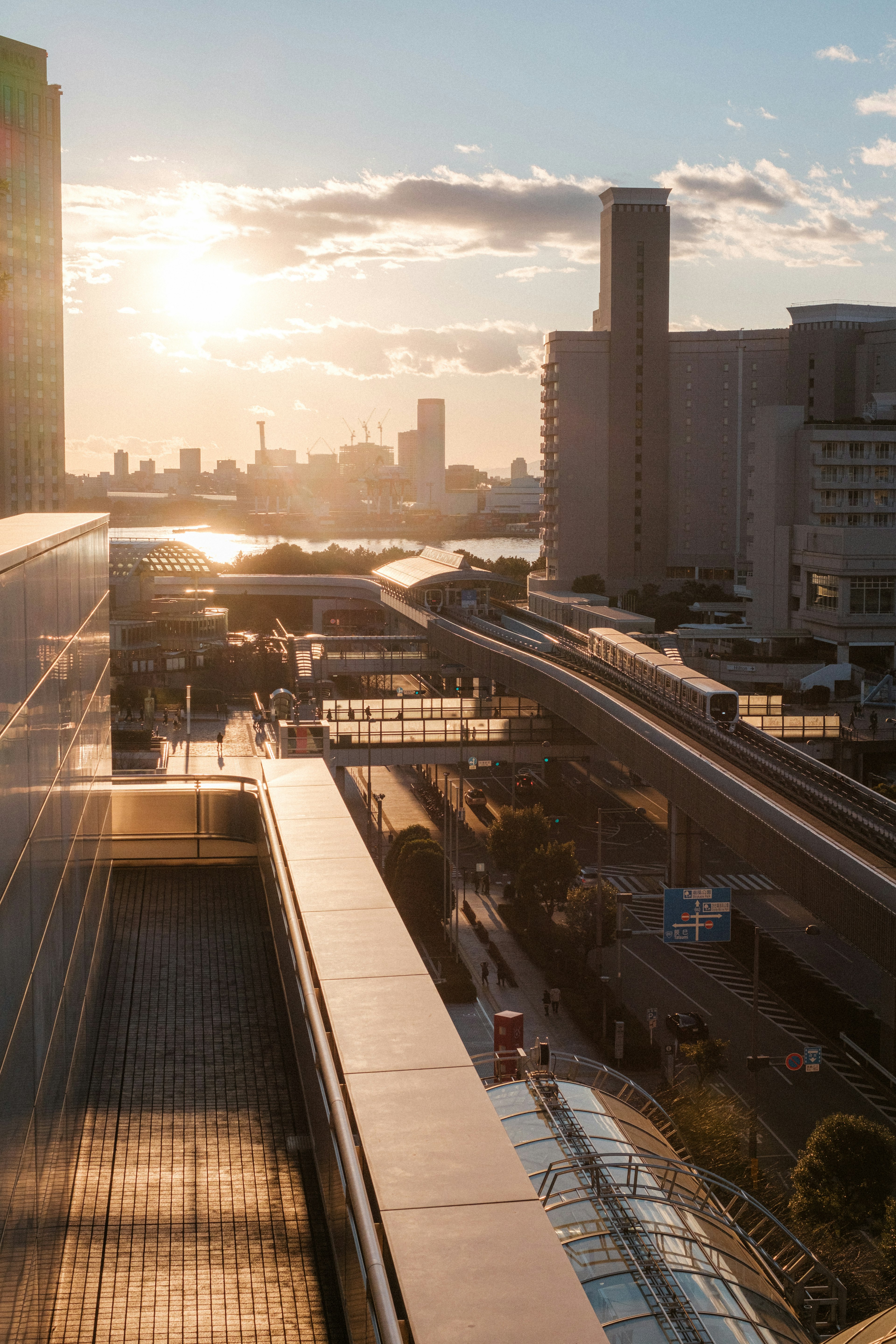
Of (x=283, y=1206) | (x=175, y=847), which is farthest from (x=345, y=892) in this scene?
(x=175, y=847)

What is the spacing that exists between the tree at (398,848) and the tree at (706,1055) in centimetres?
1018

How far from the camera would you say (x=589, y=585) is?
81625mm

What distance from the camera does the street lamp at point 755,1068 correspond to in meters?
14.9

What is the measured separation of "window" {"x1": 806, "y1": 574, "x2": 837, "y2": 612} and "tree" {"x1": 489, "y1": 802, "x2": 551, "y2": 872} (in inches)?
1213

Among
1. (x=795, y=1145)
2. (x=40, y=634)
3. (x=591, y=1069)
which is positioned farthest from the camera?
(x=591, y=1069)

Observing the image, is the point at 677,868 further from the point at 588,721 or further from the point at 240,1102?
the point at 240,1102

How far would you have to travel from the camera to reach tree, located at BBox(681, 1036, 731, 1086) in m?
18.9

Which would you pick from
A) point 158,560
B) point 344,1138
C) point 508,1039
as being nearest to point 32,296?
point 158,560

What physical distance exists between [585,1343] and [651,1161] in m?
5.49

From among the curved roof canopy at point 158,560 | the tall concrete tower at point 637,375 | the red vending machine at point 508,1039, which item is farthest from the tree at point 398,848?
the tall concrete tower at point 637,375

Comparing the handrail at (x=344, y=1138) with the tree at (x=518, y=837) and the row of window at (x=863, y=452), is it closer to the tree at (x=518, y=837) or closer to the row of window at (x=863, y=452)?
the tree at (x=518, y=837)

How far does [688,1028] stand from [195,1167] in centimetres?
1585

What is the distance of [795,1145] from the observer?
687 inches

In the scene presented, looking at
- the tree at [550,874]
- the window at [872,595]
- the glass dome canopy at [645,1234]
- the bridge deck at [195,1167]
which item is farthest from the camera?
the window at [872,595]
